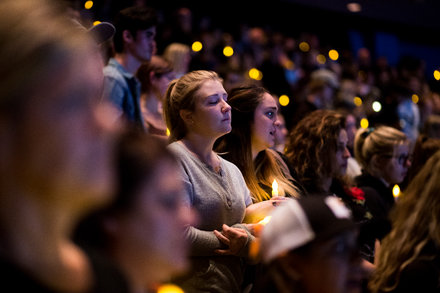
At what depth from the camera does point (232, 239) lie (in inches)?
104

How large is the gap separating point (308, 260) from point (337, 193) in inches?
90.1

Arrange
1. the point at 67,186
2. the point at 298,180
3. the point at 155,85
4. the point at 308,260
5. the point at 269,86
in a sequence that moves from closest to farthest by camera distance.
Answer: the point at 67,186 → the point at 308,260 → the point at 298,180 → the point at 155,85 → the point at 269,86

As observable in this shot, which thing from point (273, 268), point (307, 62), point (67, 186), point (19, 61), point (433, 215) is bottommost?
point (307, 62)

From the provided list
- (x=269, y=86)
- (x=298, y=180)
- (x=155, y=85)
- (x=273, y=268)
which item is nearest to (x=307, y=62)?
(x=269, y=86)

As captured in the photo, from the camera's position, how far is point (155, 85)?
439cm

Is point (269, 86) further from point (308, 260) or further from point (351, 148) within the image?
point (308, 260)

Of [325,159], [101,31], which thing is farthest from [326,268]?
[325,159]

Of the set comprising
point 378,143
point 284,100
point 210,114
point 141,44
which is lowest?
point 284,100

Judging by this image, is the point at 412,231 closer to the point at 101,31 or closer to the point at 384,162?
the point at 101,31

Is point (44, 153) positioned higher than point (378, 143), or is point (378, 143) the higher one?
point (44, 153)

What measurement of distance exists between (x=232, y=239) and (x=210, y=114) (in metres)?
0.62

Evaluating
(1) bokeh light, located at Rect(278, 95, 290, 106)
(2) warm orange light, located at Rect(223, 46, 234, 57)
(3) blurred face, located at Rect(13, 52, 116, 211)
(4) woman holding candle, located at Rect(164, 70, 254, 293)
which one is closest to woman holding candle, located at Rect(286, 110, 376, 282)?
(4) woman holding candle, located at Rect(164, 70, 254, 293)

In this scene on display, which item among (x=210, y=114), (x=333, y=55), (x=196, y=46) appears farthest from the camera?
(x=333, y=55)

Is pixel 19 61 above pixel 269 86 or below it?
above
